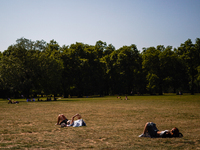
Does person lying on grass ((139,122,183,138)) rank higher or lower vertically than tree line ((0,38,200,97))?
lower

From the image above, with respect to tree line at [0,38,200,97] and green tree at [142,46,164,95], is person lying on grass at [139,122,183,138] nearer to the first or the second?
tree line at [0,38,200,97]

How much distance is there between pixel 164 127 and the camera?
16078mm

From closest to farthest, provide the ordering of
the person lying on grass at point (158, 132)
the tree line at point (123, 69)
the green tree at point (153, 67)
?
the person lying on grass at point (158, 132), the tree line at point (123, 69), the green tree at point (153, 67)

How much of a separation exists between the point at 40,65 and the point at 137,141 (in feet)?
196

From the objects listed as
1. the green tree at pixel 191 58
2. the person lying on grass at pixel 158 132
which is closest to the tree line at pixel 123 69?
the green tree at pixel 191 58

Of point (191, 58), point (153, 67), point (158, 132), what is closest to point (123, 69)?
point (153, 67)

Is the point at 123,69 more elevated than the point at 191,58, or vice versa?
the point at 191,58

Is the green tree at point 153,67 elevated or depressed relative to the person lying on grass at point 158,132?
elevated

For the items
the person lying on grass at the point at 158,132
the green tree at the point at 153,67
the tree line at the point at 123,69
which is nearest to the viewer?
the person lying on grass at the point at 158,132

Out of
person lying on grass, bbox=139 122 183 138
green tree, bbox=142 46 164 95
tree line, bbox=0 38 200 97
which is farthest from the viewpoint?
green tree, bbox=142 46 164 95

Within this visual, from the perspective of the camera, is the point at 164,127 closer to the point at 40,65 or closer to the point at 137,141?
the point at 137,141

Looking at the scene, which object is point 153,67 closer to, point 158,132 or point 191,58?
point 191,58

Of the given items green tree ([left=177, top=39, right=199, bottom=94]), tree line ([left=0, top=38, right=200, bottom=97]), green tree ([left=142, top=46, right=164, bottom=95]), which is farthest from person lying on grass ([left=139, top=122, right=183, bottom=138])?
green tree ([left=177, top=39, right=199, bottom=94])

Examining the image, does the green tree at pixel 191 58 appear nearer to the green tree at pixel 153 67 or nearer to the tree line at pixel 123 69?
the tree line at pixel 123 69
